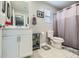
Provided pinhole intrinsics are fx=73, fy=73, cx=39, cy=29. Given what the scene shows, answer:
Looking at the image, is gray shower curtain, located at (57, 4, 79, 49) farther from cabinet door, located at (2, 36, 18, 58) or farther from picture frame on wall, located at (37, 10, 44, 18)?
cabinet door, located at (2, 36, 18, 58)

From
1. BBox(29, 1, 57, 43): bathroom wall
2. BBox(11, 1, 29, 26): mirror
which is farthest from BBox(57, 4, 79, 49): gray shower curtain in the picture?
BBox(11, 1, 29, 26): mirror

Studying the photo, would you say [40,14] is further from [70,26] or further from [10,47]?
[10,47]

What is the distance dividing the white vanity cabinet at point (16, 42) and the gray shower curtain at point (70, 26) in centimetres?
159

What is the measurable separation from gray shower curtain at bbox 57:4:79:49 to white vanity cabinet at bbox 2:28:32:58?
1594 mm

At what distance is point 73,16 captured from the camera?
104 inches

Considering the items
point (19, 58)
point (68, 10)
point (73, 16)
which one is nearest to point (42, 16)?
point (68, 10)

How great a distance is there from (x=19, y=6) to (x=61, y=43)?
221 cm

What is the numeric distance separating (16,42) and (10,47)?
0.60 feet

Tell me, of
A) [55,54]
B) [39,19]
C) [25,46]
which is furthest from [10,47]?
[39,19]

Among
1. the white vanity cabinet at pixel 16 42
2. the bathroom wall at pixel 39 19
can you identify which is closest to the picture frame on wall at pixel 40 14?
the bathroom wall at pixel 39 19

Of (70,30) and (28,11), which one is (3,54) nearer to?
(28,11)

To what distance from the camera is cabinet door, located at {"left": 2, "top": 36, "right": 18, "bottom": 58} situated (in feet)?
5.75

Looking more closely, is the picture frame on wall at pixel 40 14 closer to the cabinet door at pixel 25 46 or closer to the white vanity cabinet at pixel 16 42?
the white vanity cabinet at pixel 16 42

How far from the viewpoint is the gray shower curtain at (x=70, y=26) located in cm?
253
